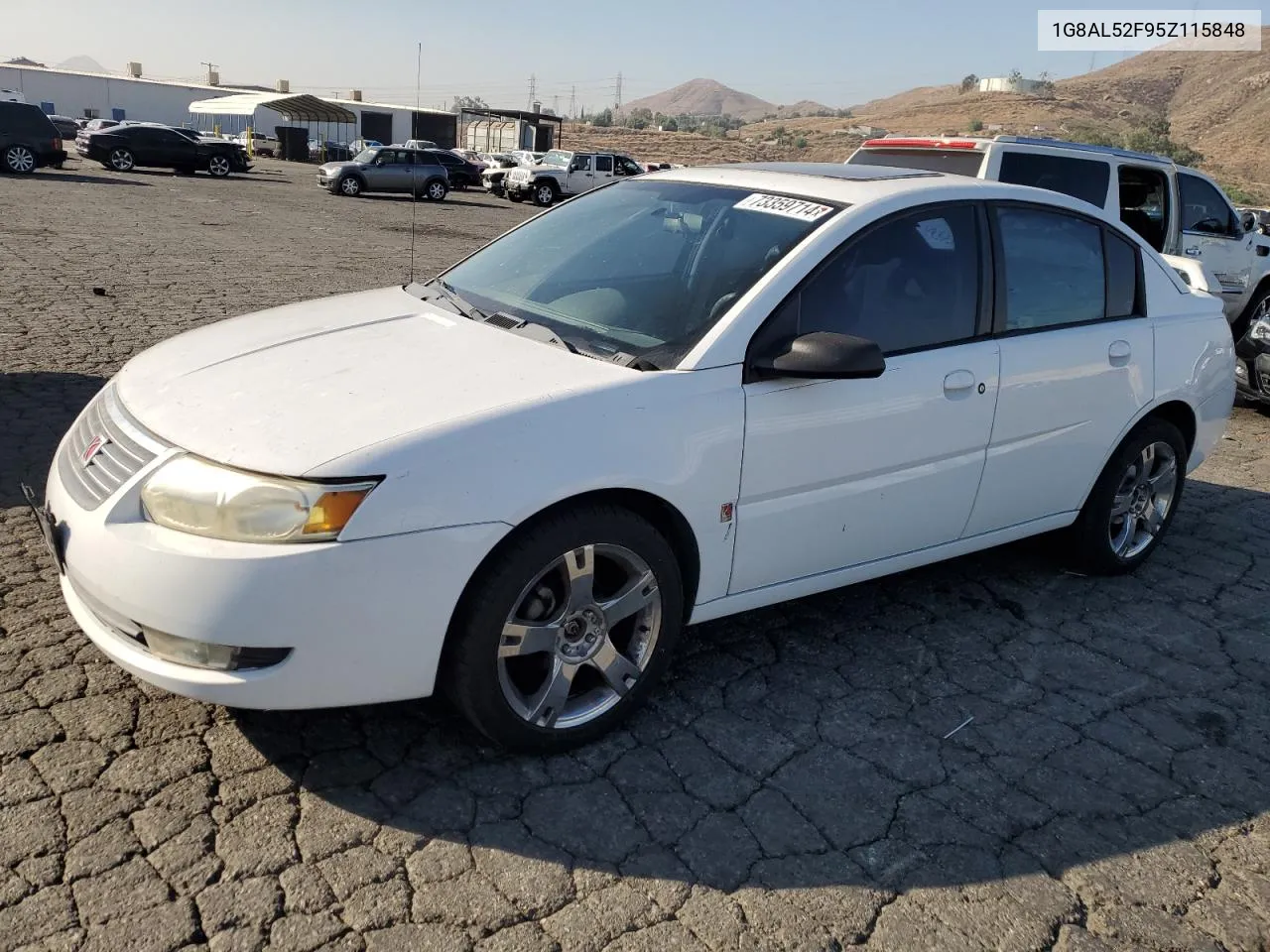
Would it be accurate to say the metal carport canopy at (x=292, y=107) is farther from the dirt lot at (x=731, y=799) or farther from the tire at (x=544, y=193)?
the dirt lot at (x=731, y=799)

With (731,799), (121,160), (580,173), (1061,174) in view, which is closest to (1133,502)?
(731,799)

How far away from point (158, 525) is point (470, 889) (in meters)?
1.20

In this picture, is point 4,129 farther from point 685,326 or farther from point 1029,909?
point 1029,909

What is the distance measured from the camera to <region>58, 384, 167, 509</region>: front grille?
278 centimetres

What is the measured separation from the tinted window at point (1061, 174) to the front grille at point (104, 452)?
6930 millimetres

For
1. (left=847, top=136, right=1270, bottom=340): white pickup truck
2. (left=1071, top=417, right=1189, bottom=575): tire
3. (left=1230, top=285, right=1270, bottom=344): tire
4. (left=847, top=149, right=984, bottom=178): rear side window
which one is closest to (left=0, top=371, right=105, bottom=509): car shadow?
(left=1071, top=417, right=1189, bottom=575): tire

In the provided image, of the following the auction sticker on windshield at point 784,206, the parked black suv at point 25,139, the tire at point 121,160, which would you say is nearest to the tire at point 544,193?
the tire at point 121,160

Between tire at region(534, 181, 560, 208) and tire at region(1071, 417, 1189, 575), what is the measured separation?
89.8ft

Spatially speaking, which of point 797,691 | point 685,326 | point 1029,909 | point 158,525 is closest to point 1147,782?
point 1029,909

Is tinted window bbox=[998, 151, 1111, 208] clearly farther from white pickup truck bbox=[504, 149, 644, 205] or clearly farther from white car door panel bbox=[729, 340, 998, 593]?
white pickup truck bbox=[504, 149, 644, 205]

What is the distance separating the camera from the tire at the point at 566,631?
9.09 ft

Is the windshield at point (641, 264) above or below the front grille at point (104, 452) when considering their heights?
above

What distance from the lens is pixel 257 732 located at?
304cm

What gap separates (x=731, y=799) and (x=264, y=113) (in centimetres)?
6766
